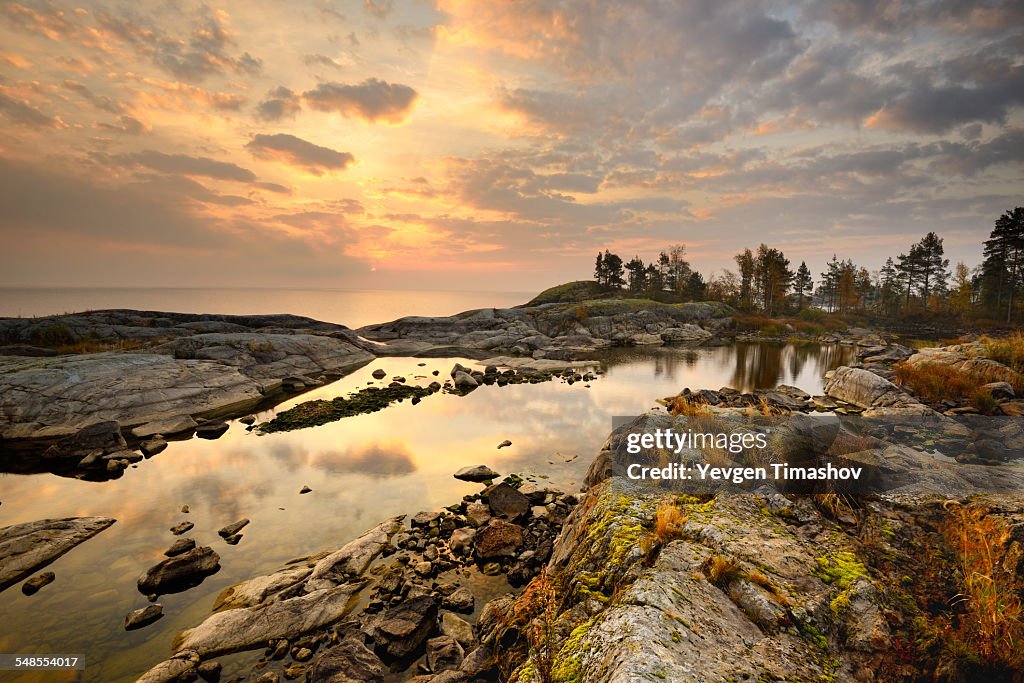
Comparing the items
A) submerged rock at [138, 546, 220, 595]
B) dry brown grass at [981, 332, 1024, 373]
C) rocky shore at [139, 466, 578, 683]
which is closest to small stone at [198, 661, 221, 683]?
rocky shore at [139, 466, 578, 683]

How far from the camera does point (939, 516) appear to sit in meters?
6.48

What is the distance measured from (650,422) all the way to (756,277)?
121 meters

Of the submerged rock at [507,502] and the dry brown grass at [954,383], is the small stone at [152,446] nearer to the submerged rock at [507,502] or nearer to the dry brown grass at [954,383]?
the submerged rock at [507,502]

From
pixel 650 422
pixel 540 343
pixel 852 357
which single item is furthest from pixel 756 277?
pixel 650 422

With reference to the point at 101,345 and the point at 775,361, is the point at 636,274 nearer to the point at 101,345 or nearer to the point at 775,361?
the point at 775,361

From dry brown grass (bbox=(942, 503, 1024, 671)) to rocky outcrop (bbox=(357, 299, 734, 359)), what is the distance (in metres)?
56.3

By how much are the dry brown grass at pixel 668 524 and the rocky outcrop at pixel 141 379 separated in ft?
91.2

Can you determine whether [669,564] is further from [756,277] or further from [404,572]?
[756,277]

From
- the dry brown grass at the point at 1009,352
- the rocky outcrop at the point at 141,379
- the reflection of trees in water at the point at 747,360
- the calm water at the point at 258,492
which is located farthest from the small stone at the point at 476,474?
the dry brown grass at the point at 1009,352

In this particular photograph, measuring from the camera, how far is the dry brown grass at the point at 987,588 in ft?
14.6

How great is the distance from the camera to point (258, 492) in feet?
53.1

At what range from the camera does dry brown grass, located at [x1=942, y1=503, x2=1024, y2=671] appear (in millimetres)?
4457

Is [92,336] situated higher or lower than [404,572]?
higher

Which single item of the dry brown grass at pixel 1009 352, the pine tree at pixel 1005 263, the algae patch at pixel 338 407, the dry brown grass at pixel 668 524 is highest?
the pine tree at pixel 1005 263
